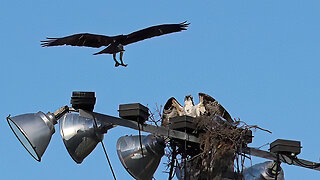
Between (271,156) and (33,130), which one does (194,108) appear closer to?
(271,156)

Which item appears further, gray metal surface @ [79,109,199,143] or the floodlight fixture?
the floodlight fixture

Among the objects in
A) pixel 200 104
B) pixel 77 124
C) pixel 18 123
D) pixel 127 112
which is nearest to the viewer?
pixel 18 123

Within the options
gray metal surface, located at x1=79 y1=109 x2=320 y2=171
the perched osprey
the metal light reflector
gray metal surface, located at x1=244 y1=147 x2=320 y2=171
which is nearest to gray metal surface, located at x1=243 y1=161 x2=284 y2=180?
gray metal surface, located at x1=244 y1=147 x2=320 y2=171

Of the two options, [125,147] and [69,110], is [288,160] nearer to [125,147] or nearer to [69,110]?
[125,147]

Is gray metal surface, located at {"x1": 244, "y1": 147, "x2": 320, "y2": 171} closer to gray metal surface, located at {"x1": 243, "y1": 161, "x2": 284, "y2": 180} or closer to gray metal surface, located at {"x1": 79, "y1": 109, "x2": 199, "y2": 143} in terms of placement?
gray metal surface, located at {"x1": 243, "y1": 161, "x2": 284, "y2": 180}

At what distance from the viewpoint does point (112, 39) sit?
432 inches

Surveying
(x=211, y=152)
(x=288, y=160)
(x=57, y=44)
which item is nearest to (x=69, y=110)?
(x=57, y=44)

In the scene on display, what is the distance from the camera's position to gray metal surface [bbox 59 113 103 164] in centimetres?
1046

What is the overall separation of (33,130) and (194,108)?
292 centimetres

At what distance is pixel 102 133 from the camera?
10.4 m

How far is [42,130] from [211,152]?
2.48m

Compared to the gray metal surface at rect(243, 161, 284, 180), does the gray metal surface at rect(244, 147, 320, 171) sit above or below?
above

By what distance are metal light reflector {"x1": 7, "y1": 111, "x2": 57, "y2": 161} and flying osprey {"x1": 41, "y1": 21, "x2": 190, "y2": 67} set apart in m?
1.53

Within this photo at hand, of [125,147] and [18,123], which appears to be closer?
[18,123]
